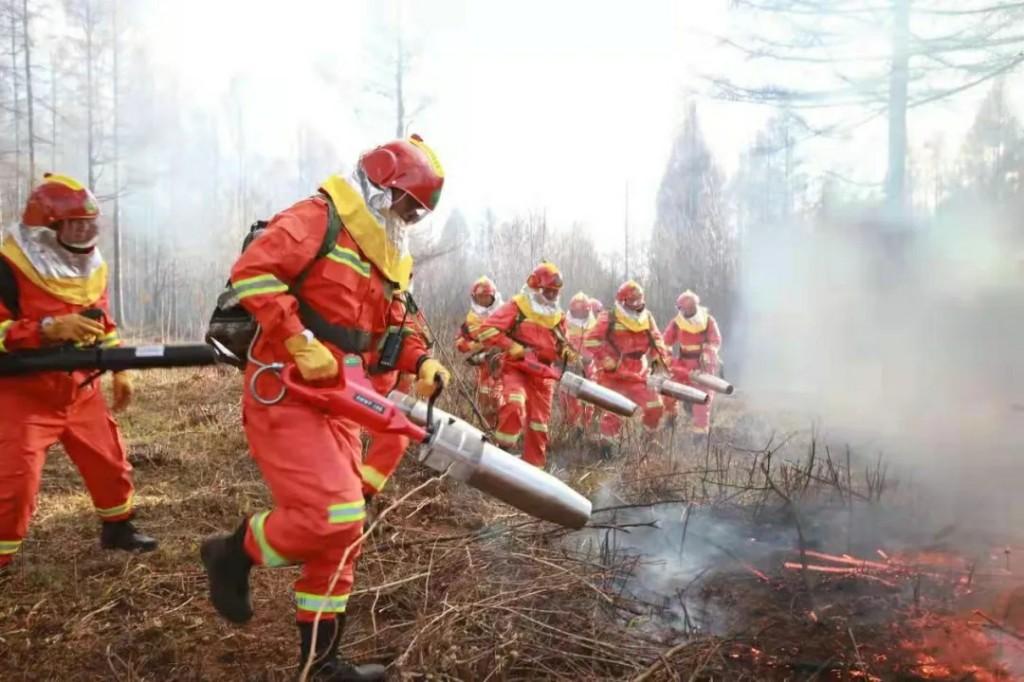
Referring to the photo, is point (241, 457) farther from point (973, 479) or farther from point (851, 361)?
point (851, 361)

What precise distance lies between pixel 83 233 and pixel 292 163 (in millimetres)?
27211

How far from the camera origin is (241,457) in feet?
21.3

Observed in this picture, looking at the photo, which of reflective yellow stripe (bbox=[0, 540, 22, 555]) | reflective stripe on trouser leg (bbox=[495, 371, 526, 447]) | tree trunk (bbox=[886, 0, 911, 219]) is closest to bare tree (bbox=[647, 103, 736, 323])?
tree trunk (bbox=[886, 0, 911, 219])

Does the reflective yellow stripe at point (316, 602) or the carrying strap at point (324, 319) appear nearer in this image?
the reflective yellow stripe at point (316, 602)

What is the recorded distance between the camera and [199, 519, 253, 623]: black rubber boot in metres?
2.55

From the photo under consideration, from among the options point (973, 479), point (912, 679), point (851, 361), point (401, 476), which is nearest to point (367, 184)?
point (912, 679)

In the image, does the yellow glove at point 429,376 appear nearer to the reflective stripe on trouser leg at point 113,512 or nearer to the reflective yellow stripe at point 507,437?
the reflective stripe on trouser leg at point 113,512

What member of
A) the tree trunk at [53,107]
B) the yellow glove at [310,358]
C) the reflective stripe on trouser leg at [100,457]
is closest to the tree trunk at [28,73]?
the tree trunk at [53,107]

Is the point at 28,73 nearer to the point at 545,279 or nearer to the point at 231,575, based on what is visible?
the point at 545,279

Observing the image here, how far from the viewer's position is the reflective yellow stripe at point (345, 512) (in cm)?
236

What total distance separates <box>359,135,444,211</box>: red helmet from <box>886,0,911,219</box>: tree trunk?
7.57 metres

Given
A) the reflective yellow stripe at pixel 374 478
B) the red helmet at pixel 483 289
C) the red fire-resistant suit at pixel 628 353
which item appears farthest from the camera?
the red helmet at pixel 483 289

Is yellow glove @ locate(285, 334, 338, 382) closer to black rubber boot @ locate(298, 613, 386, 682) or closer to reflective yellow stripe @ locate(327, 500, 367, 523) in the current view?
reflective yellow stripe @ locate(327, 500, 367, 523)

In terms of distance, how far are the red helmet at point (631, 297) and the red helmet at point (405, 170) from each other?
6.65 metres
